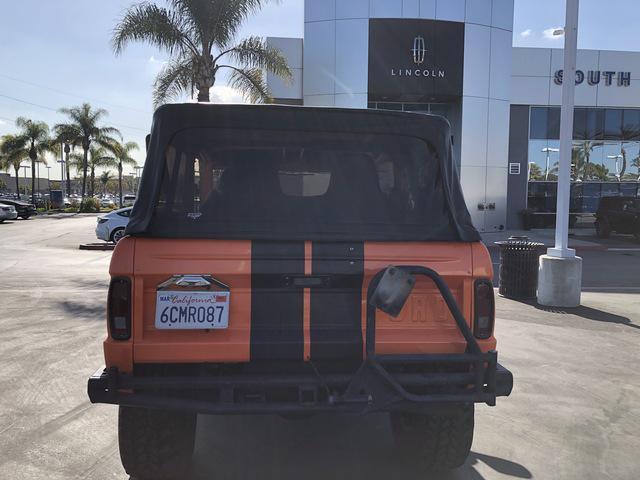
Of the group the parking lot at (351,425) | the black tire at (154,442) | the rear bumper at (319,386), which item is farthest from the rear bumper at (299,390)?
the parking lot at (351,425)

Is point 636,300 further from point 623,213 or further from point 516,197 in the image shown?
point 516,197

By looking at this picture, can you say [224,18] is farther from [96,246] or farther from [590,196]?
[590,196]

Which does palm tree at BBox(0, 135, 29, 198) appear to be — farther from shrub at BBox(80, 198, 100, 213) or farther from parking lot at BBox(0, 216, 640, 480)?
parking lot at BBox(0, 216, 640, 480)

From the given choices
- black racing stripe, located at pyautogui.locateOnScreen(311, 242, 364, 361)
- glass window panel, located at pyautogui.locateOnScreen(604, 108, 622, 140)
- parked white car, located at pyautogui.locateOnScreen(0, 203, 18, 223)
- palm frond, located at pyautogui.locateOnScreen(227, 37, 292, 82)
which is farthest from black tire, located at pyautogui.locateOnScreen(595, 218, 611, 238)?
parked white car, located at pyautogui.locateOnScreen(0, 203, 18, 223)

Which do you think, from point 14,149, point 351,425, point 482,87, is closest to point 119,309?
point 351,425

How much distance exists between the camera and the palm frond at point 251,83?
17.6m

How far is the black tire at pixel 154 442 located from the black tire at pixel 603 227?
22.0 metres

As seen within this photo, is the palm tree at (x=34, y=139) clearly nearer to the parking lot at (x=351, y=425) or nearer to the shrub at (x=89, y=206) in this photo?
the shrub at (x=89, y=206)

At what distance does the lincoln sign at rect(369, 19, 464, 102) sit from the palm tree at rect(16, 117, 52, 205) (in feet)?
137

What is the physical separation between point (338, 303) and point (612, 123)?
26008 millimetres

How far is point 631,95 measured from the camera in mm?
24203

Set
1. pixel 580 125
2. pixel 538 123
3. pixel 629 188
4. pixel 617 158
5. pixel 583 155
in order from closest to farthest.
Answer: pixel 538 123
pixel 580 125
pixel 583 155
pixel 617 158
pixel 629 188

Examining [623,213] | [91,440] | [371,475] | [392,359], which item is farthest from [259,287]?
[623,213]

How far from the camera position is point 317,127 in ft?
10.2
